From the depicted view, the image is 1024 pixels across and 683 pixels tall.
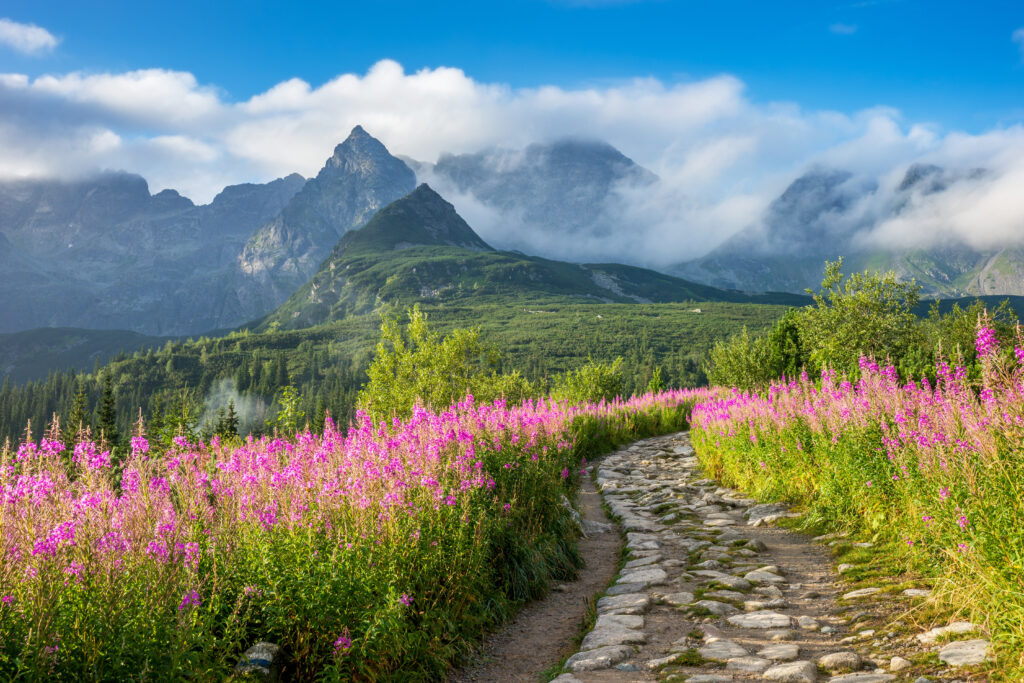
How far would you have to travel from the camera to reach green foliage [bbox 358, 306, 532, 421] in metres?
21.4

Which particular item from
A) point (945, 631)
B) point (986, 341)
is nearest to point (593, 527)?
point (945, 631)

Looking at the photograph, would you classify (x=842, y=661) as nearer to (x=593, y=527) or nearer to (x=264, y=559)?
(x=264, y=559)

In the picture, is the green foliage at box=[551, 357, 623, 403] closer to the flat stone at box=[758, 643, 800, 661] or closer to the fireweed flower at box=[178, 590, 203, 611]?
the flat stone at box=[758, 643, 800, 661]

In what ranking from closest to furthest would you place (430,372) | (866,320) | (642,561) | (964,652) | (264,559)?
(964,652), (264,559), (642,561), (866,320), (430,372)

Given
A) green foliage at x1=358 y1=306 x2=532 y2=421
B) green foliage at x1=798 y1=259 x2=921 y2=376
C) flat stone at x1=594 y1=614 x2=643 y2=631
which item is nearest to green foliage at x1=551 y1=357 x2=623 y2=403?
green foliage at x1=358 y1=306 x2=532 y2=421

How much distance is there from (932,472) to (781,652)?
7.25ft

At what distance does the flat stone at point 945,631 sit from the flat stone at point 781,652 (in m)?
0.86

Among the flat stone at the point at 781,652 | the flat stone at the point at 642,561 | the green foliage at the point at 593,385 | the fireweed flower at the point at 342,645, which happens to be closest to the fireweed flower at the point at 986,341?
the flat stone at the point at 781,652

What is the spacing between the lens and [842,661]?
4.11 meters

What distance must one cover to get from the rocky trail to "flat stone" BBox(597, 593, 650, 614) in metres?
0.01

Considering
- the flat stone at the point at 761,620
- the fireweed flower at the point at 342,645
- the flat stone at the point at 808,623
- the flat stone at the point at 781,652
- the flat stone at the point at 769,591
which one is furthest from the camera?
the flat stone at the point at 769,591

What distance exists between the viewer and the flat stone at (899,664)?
12.7 feet

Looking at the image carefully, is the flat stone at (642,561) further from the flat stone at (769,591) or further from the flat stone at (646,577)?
the flat stone at (769,591)

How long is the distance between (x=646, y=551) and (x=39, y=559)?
7.06 m
